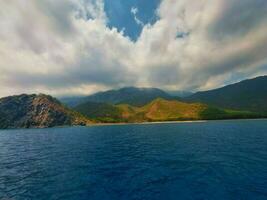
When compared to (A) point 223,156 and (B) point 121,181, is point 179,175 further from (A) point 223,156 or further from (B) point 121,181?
(A) point 223,156

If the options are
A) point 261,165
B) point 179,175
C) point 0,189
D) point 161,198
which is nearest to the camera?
point 161,198

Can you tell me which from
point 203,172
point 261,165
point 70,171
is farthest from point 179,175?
point 70,171

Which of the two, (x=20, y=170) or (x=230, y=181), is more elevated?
(x=20, y=170)

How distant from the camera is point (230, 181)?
1353 inches

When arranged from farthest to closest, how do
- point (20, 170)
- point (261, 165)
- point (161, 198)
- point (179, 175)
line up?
point (20, 170) < point (261, 165) < point (179, 175) < point (161, 198)

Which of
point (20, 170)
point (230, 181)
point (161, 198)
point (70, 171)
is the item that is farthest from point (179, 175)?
point (20, 170)

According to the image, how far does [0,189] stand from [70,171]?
13.8 metres

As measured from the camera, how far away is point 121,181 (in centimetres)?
3638

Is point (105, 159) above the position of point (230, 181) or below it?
above

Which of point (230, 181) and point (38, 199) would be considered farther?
point (230, 181)

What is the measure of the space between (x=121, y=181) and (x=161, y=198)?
33.7ft

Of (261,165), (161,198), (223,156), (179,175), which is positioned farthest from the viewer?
(223,156)

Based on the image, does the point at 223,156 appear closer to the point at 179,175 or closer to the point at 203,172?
the point at 203,172

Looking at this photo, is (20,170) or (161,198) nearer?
(161,198)
